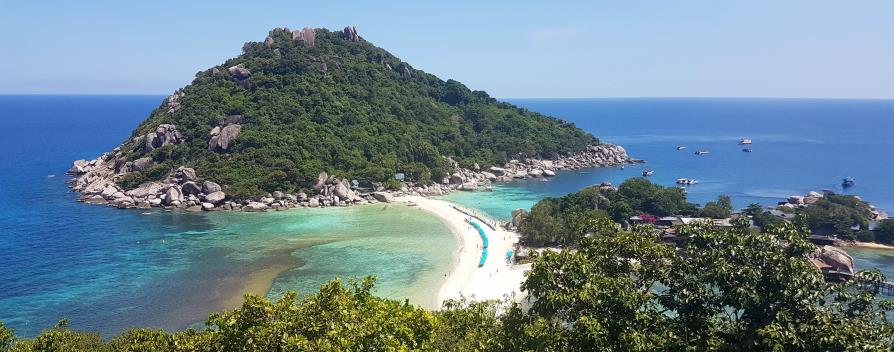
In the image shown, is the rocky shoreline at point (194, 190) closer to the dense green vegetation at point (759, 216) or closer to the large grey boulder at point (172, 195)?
the large grey boulder at point (172, 195)

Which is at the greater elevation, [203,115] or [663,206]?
[203,115]

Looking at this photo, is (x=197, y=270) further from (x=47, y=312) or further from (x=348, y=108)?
(x=348, y=108)

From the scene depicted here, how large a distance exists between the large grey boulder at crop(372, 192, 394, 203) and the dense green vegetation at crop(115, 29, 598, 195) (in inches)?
154

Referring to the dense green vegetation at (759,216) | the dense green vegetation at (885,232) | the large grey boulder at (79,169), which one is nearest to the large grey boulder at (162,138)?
the large grey boulder at (79,169)

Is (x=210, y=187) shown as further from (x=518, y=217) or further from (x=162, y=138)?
(x=518, y=217)

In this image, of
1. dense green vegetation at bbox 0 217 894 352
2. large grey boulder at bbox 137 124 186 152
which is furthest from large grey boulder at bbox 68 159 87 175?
dense green vegetation at bbox 0 217 894 352

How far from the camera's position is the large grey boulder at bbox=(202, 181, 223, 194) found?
188 feet

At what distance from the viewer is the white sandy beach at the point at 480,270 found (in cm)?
3338

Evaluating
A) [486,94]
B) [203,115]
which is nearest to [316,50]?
[203,115]

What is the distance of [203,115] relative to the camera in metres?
69.5

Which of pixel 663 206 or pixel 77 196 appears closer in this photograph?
pixel 663 206

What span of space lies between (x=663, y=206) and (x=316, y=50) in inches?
2388

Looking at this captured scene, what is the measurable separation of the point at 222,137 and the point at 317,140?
1122cm

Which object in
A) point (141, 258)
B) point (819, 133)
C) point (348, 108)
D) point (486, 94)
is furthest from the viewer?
point (819, 133)
